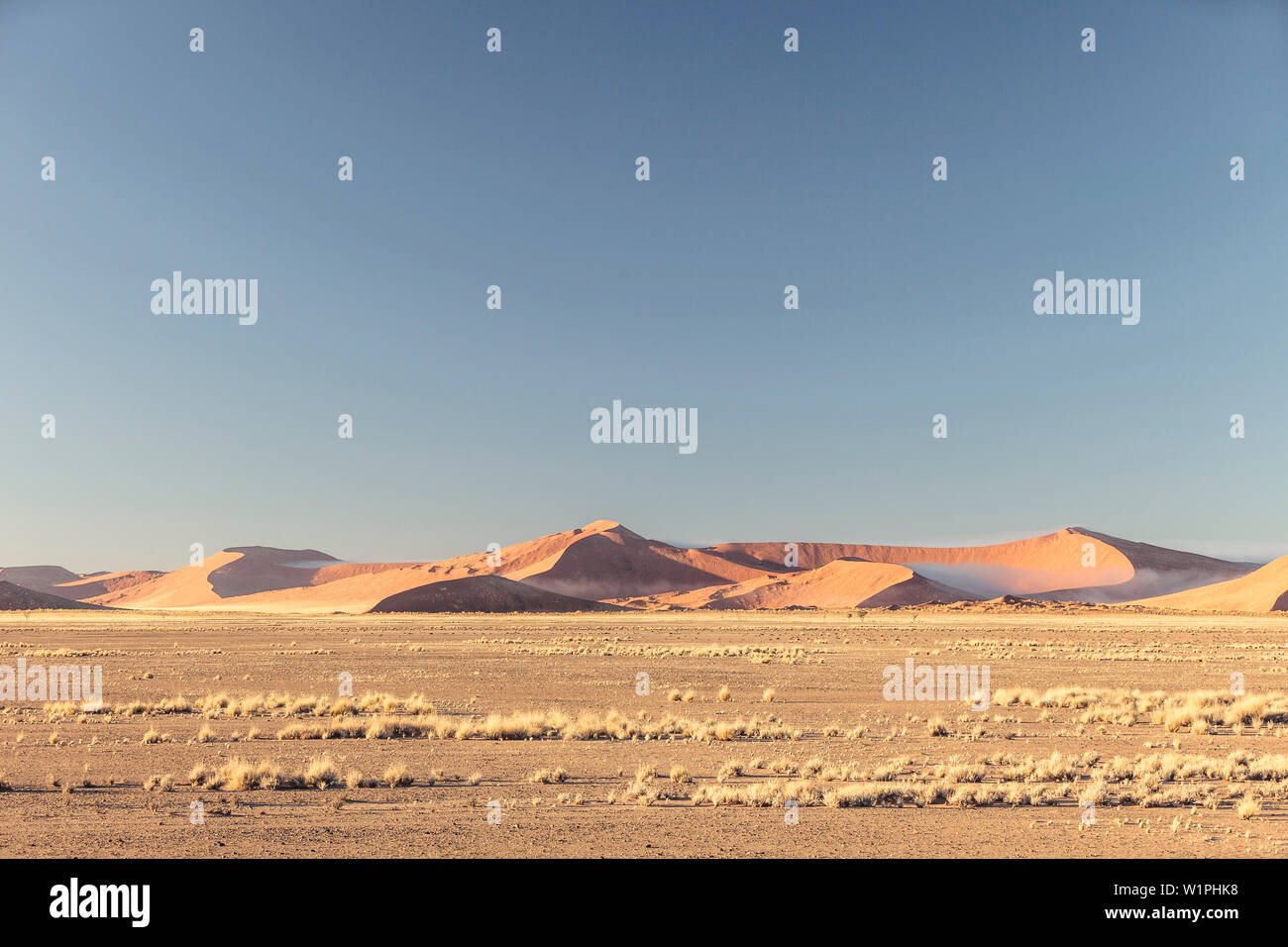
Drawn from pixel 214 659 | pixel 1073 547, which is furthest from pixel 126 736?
pixel 1073 547

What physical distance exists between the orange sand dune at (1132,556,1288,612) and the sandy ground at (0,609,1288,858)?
7366cm

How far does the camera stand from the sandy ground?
8.59 metres

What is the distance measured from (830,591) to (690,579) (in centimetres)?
3600

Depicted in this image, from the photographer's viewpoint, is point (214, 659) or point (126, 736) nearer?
point (126, 736)

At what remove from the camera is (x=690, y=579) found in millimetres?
162750
